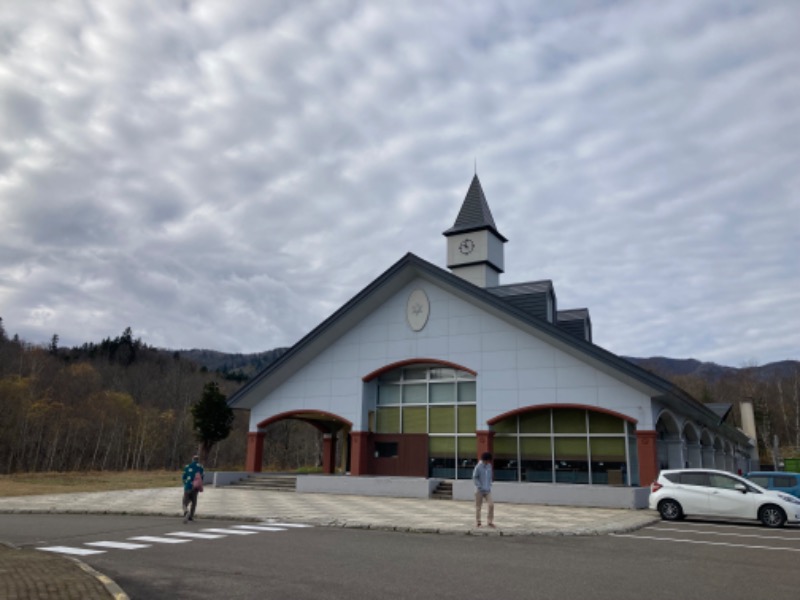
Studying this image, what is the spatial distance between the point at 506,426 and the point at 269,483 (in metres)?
10.9

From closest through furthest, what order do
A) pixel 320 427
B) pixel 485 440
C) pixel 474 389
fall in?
1. pixel 485 440
2. pixel 474 389
3. pixel 320 427

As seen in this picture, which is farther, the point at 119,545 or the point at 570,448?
the point at 570,448

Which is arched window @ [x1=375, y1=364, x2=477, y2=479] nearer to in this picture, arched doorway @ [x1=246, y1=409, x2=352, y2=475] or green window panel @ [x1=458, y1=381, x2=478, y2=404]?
green window panel @ [x1=458, y1=381, x2=478, y2=404]

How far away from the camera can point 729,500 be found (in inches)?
596

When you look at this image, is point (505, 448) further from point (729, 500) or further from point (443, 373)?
point (729, 500)

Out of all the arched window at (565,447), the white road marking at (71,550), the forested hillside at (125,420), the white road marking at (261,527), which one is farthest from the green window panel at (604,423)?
the forested hillside at (125,420)

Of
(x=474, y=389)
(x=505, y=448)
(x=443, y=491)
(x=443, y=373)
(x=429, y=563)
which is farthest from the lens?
(x=443, y=373)

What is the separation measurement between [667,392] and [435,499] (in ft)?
29.2

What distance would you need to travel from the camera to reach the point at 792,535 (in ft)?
43.0

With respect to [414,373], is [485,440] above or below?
below

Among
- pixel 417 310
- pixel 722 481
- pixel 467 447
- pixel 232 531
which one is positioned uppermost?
pixel 417 310

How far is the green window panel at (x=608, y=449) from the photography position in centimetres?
2130

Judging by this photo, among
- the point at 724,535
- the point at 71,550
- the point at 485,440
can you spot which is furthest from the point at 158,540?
the point at 485,440

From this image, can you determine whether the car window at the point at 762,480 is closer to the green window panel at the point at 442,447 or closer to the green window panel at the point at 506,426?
the green window panel at the point at 506,426
